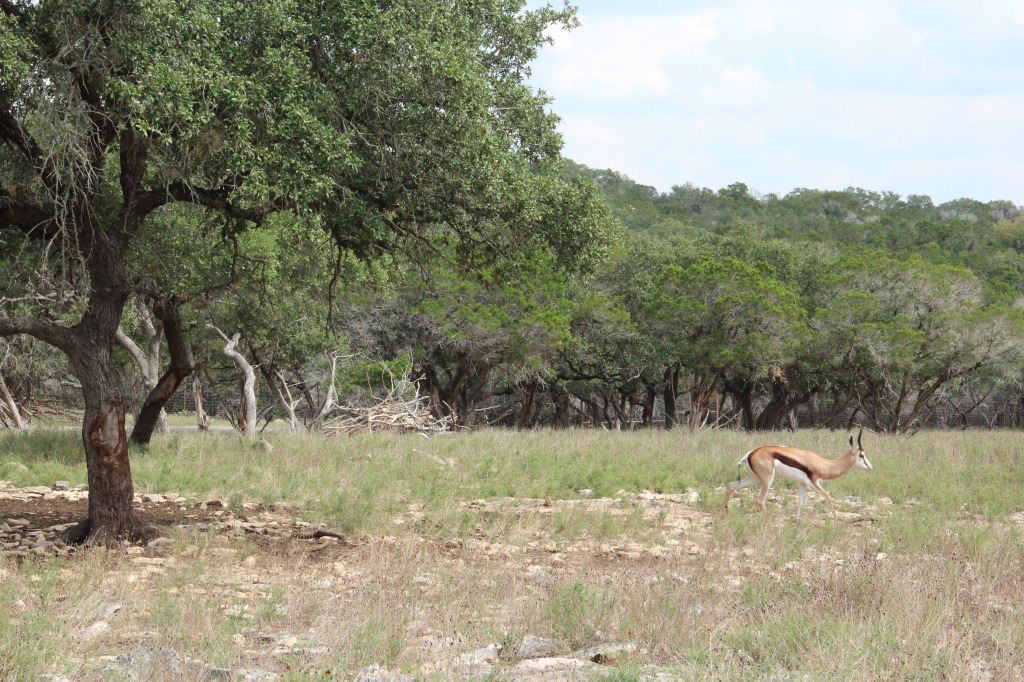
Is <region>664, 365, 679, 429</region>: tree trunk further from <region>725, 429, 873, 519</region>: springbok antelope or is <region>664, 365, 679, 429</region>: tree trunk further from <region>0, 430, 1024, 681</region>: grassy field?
<region>725, 429, 873, 519</region>: springbok antelope

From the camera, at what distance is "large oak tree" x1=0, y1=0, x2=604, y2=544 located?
8812mm

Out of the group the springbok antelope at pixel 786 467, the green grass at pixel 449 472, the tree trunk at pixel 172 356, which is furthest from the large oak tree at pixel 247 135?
the springbok antelope at pixel 786 467

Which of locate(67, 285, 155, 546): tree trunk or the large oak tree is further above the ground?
the large oak tree

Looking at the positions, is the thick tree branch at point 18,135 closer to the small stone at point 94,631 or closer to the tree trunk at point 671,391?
the small stone at point 94,631

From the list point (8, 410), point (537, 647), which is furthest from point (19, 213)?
point (8, 410)

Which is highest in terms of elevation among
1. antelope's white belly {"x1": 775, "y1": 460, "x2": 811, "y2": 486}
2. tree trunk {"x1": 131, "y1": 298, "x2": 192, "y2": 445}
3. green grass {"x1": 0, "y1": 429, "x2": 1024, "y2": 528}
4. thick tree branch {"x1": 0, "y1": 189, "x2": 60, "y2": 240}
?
thick tree branch {"x1": 0, "y1": 189, "x2": 60, "y2": 240}

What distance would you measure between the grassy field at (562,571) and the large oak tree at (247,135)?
9.83 ft

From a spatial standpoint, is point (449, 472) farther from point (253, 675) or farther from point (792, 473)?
point (253, 675)

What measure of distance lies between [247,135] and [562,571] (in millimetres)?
5355

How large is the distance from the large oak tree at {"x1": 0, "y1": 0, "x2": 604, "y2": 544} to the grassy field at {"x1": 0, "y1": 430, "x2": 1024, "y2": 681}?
9.83 ft

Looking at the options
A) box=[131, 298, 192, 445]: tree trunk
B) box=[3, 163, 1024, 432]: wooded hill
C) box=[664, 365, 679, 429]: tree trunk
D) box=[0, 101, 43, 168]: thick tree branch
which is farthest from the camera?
box=[664, 365, 679, 429]: tree trunk

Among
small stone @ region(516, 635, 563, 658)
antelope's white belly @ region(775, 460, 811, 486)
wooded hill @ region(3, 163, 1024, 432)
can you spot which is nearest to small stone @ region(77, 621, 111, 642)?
small stone @ region(516, 635, 563, 658)

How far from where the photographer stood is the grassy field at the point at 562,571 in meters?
5.91

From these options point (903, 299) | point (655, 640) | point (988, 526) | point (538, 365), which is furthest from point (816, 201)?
point (655, 640)
